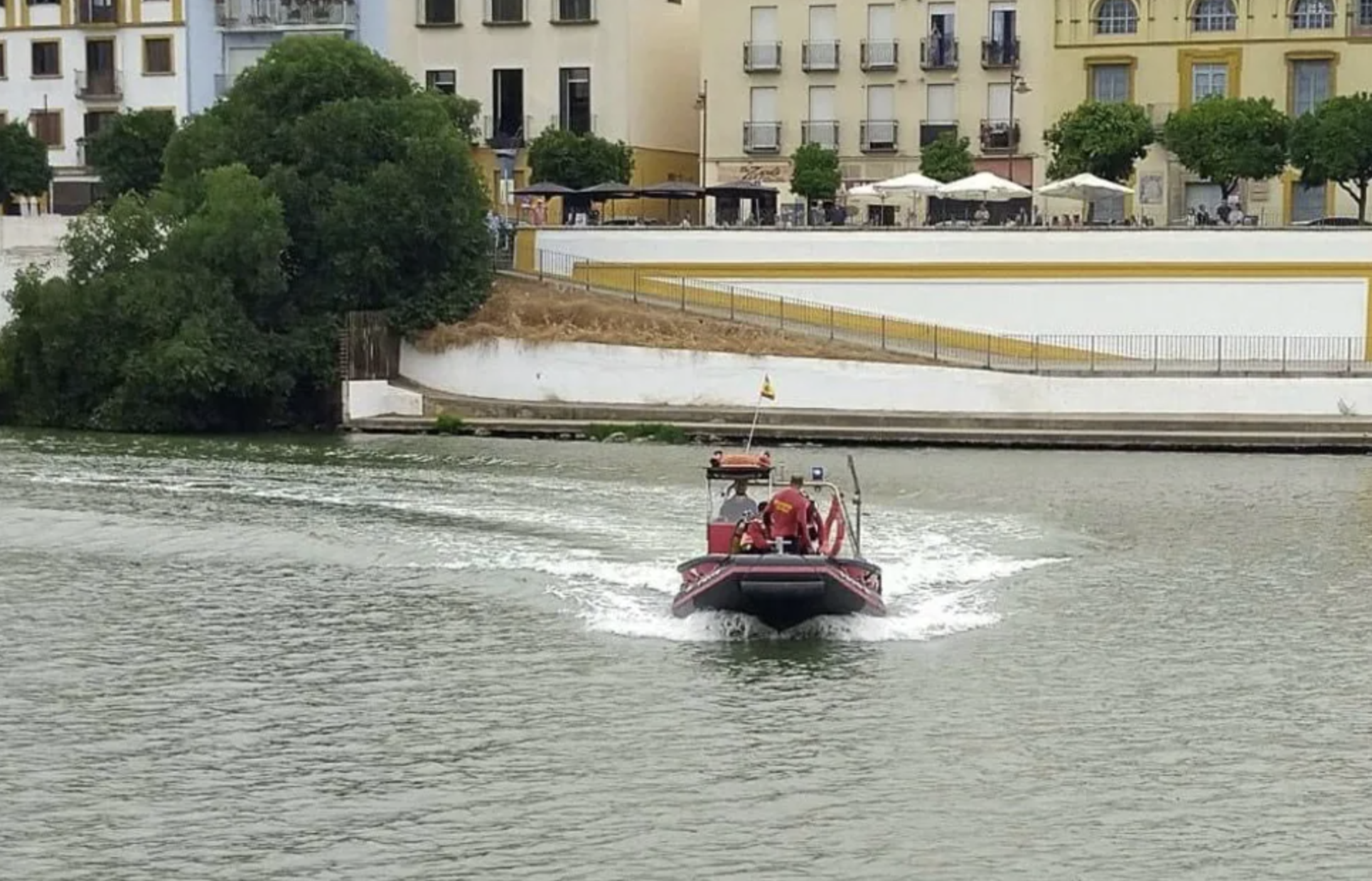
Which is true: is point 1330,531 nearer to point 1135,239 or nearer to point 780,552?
point 780,552

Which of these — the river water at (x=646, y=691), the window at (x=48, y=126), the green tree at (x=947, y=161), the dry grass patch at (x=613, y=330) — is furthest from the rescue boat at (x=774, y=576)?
the window at (x=48, y=126)

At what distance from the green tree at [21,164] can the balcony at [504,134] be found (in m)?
12.1

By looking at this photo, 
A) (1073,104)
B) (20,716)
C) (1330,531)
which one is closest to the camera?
(20,716)

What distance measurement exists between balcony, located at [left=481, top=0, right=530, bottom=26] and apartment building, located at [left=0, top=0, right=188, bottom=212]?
30.3 feet

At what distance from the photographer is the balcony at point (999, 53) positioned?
69.6 meters

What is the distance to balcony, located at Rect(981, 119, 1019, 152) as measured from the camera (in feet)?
→ 228

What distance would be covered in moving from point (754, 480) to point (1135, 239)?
2766 centimetres

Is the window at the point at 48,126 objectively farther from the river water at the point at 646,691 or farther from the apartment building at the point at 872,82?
the river water at the point at 646,691

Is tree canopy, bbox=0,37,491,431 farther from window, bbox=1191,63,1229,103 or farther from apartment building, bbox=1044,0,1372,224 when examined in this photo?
window, bbox=1191,63,1229,103

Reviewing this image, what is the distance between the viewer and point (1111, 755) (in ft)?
84.3

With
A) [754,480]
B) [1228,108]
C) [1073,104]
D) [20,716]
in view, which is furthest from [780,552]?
[1073,104]

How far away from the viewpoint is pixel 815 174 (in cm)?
6806

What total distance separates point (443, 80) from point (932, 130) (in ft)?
45.4

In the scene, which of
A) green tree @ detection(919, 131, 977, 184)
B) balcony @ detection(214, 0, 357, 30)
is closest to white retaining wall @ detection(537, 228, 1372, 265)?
green tree @ detection(919, 131, 977, 184)
